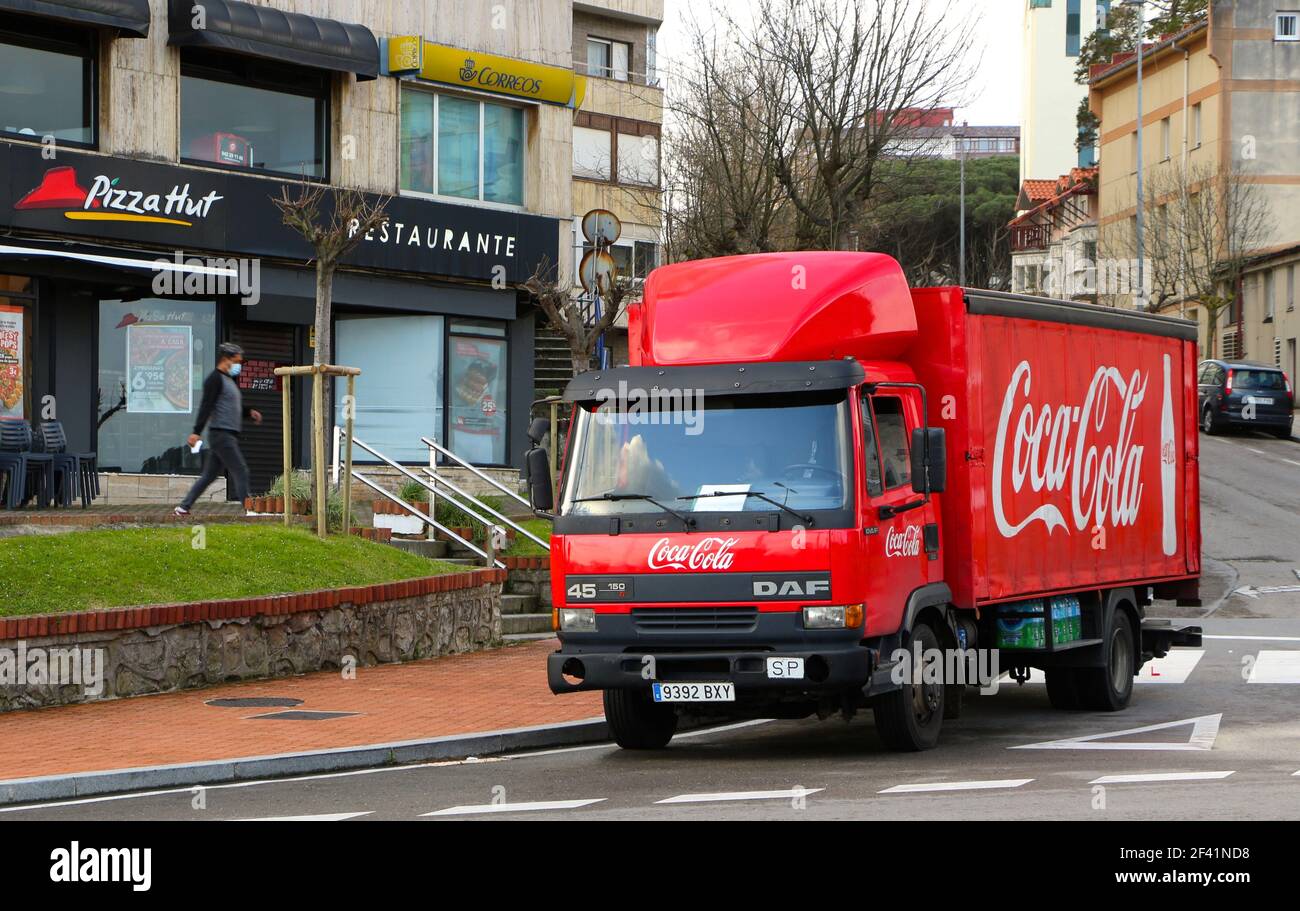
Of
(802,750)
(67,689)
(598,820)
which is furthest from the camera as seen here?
(67,689)

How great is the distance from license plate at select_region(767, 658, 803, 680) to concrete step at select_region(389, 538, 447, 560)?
10251 mm

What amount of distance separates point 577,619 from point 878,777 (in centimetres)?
218

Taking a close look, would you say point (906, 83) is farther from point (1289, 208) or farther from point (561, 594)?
point (1289, 208)

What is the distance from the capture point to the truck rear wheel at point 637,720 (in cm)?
1251

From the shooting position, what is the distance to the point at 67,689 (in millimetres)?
14070

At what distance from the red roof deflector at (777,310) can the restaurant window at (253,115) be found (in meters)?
16.0

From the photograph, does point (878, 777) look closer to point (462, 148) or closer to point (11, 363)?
point (11, 363)

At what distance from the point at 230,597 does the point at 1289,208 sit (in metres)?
58.3

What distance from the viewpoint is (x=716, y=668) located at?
11.4 metres

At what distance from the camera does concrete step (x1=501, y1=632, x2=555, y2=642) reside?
20.0m

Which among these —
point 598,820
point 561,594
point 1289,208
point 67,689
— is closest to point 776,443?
point 561,594

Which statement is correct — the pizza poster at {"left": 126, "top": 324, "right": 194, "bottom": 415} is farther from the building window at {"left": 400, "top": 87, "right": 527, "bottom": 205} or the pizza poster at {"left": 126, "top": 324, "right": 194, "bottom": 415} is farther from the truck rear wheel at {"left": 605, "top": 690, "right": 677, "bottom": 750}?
the truck rear wheel at {"left": 605, "top": 690, "right": 677, "bottom": 750}

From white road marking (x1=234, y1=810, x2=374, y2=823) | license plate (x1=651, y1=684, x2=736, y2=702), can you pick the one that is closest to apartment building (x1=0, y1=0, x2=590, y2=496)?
license plate (x1=651, y1=684, x2=736, y2=702)
